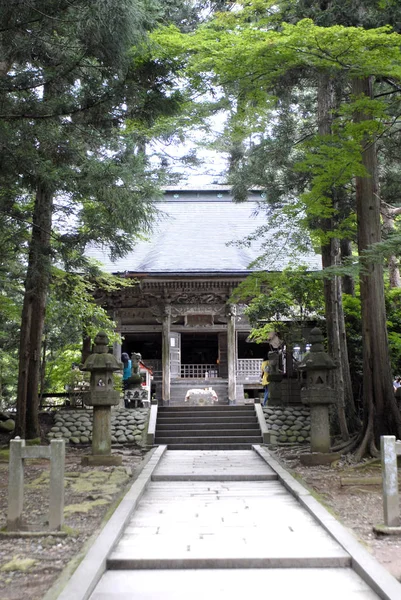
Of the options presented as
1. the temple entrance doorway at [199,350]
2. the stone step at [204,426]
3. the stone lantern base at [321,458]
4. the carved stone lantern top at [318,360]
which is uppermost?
the temple entrance doorway at [199,350]

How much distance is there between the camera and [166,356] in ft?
59.3

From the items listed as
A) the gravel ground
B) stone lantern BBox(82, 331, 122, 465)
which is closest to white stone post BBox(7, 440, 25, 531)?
the gravel ground

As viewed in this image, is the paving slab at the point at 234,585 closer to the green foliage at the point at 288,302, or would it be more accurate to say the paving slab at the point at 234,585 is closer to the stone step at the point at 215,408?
the green foliage at the point at 288,302

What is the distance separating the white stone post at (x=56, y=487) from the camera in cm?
521

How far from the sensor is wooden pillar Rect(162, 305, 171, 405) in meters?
17.8

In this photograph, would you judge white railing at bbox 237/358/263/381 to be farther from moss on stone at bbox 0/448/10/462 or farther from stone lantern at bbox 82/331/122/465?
stone lantern at bbox 82/331/122/465

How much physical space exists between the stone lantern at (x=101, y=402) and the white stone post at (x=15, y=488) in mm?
4234

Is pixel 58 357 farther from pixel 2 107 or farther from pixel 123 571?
pixel 123 571

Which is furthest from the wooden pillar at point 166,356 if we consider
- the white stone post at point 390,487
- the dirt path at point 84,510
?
the white stone post at point 390,487

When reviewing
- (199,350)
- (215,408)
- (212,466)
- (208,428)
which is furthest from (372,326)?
(199,350)

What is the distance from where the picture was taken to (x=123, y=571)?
4332mm

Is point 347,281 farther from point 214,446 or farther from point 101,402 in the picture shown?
point 101,402

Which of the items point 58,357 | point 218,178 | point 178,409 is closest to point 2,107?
point 178,409

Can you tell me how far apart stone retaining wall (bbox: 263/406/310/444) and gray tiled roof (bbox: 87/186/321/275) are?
3.99m
